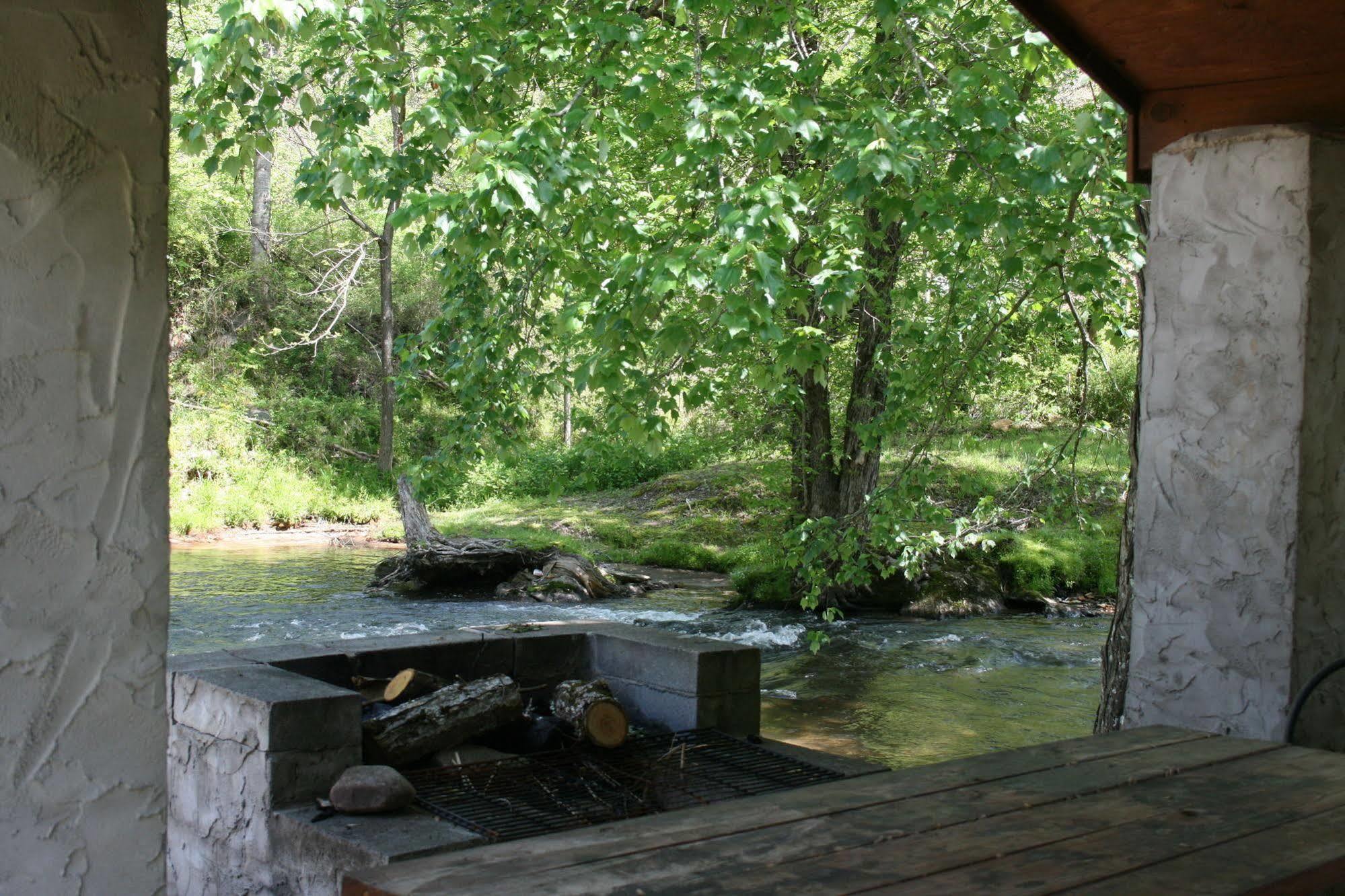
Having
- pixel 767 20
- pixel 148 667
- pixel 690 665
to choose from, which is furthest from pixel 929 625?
pixel 148 667

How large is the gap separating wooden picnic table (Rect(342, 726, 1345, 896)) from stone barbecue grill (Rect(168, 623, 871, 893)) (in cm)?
216

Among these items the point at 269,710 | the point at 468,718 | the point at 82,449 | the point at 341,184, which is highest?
the point at 341,184

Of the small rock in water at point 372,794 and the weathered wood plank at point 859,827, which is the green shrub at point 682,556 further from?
the weathered wood plank at point 859,827

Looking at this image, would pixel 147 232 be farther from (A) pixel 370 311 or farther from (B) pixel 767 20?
(A) pixel 370 311

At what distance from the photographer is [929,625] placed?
11.9 metres

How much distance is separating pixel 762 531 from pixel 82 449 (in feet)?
44.3

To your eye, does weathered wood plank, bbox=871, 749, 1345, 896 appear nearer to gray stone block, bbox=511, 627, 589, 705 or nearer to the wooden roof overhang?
the wooden roof overhang

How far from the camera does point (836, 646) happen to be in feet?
35.7

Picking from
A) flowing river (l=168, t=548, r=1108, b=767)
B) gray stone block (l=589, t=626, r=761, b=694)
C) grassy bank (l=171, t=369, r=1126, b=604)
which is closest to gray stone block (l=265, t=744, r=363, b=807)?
gray stone block (l=589, t=626, r=761, b=694)

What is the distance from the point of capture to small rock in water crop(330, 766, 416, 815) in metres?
4.28

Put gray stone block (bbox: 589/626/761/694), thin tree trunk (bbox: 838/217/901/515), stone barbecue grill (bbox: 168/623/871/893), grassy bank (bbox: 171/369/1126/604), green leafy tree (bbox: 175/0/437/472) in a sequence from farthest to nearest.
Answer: grassy bank (bbox: 171/369/1126/604) < thin tree trunk (bbox: 838/217/901/515) < green leafy tree (bbox: 175/0/437/472) < gray stone block (bbox: 589/626/761/694) < stone barbecue grill (bbox: 168/623/871/893)

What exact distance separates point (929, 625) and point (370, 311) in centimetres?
1629

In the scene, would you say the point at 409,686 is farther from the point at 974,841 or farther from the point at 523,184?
the point at 974,841

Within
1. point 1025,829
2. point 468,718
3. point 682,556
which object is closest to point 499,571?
point 682,556
